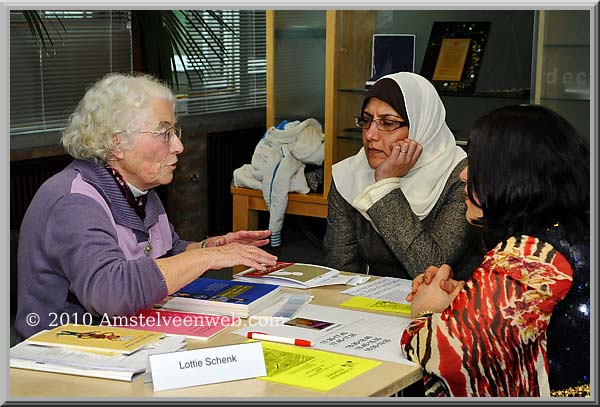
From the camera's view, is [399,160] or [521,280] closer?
[521,280]

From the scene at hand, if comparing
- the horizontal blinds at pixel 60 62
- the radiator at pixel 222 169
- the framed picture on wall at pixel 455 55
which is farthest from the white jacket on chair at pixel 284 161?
the horizontal blinds at pixel 60 62

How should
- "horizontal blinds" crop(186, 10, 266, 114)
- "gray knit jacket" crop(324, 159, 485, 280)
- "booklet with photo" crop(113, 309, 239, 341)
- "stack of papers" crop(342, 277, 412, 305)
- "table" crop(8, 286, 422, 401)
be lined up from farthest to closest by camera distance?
"horizontal blinds" crop(186, 10, 266, 114) < "gray knit jacket" crop(324, 159, 485, 280) < "stack of papers" crop(342, 277, 412, 305) < "booklet with photo" crop(113, 309, 239, 341) < "table" crop(8, 286, 422, 401)

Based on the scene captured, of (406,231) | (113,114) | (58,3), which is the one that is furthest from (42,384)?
(406,231)

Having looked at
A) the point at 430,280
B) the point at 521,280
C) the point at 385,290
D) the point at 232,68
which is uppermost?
the point at 232,68

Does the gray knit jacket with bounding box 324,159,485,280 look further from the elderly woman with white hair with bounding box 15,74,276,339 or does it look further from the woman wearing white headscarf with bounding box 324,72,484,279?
the elderly woman with white hair with bounding box 15,74,276,339

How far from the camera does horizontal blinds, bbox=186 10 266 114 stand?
16.3 feet

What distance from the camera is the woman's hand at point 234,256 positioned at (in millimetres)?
1894

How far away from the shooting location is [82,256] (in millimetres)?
1835

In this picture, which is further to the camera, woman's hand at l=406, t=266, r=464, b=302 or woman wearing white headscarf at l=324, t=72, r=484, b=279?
woman wearing white headscarf at l=324, t=72, r=484, b=279

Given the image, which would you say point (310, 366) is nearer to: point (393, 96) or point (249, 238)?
point (249, 238)

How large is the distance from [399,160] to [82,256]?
3.79 feet

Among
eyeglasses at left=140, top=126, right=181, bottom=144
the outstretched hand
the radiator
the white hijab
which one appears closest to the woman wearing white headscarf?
the white hijab

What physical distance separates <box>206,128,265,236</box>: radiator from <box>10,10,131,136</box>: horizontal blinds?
2.54 feet

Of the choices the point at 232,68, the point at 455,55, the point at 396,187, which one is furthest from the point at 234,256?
the point at 232,68
